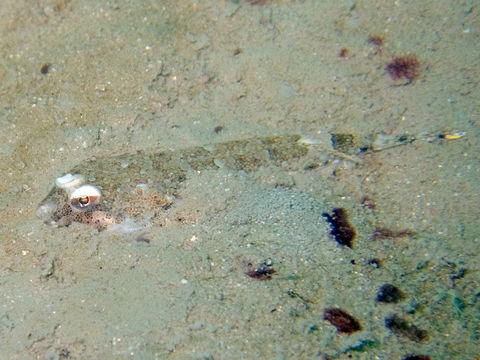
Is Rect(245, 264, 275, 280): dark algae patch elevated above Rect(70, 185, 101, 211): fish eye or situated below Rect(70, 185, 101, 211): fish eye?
above

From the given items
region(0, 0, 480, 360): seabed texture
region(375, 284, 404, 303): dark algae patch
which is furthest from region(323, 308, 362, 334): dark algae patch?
region(375, 284, 404, 303): dark algae patch

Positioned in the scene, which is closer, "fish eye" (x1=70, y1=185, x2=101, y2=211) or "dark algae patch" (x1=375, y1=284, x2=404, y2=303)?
"dark algae patch" (x1=375, y1=284, x2=404, y2=303)

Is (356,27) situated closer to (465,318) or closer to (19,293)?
(465,318)

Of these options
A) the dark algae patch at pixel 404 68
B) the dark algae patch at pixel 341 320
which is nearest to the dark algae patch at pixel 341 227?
the dark algae patch at pixel 341 320

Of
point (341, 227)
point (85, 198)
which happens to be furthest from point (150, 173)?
point (341, 227)

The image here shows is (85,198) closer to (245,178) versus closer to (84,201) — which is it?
(84,201)

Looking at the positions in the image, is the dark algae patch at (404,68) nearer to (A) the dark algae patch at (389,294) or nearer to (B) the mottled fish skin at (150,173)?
(B) the mottled fish skin at (150,173)

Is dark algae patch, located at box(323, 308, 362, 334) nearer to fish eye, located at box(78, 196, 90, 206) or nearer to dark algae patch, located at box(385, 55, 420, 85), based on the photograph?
fish eye, located at box(78, 196, 90, 206)
